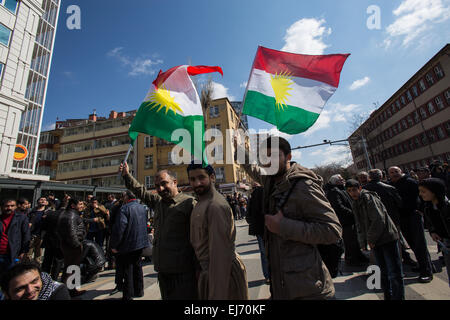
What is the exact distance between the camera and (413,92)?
35.8 meters

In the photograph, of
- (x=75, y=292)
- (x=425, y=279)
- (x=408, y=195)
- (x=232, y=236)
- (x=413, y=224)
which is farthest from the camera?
(x=75, y=292)

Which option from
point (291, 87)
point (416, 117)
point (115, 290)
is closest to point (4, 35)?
point (115, 290)

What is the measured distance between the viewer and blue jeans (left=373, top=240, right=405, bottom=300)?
2.89 metres

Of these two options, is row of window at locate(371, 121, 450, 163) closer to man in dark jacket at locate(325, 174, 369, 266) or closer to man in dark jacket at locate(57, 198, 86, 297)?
man in dark jacket at locate(325, 174, 369, 266)

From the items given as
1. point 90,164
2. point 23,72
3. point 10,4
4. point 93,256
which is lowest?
point 93,256

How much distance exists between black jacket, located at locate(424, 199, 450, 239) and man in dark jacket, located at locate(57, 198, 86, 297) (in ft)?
20.1

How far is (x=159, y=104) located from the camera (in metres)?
3.58

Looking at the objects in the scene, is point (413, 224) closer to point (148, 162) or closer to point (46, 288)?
point (46, 288)

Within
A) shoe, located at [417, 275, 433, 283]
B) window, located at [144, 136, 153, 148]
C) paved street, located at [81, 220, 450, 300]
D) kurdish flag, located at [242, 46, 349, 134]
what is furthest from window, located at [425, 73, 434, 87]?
window, located at [144, 136, 153, 148]

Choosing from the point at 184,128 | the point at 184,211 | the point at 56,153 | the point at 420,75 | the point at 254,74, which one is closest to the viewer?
the point at 184,211

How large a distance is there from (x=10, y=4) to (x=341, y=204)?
85.9ft
